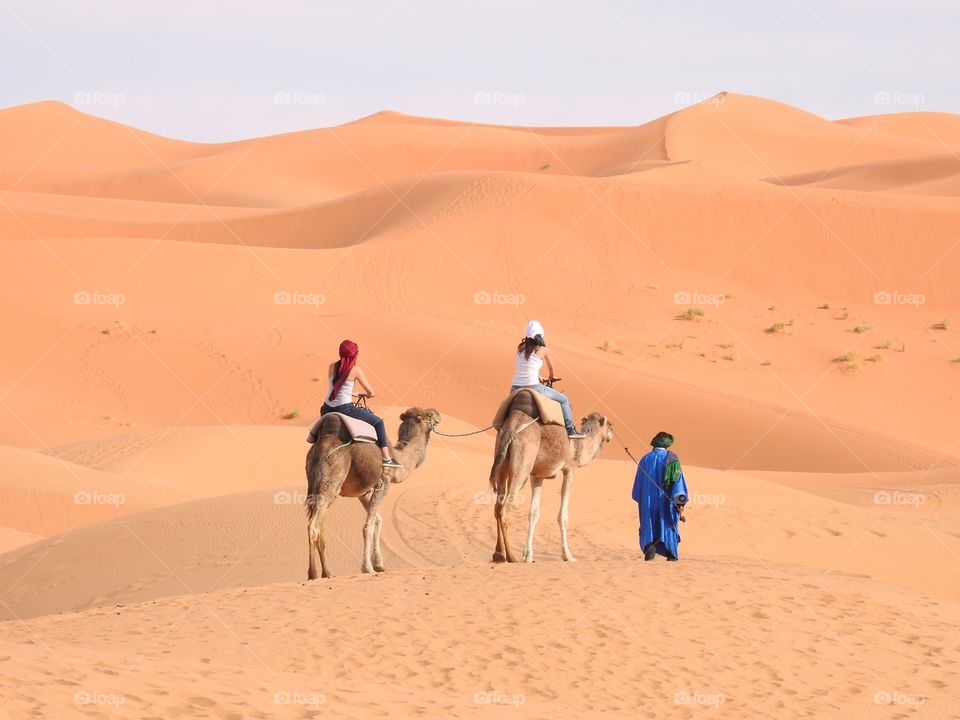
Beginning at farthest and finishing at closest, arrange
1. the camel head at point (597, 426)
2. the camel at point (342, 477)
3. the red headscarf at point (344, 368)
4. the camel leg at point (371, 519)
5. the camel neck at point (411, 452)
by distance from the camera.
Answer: the camel head at point (597, 426) → the camel neck at point (411, 452) → the camel leg at point (371, 519) → the red headscarf at point (344, 368) → the camel at point (342, 477)

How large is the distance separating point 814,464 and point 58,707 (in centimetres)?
2339

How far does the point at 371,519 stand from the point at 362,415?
1081 millimetres

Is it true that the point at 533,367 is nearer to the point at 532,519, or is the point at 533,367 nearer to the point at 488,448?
the point at 532,519

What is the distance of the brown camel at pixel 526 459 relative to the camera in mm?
12445

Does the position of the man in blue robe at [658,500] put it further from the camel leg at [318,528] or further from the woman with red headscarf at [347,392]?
the camel leg at [318,528]

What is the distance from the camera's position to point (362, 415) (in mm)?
12180

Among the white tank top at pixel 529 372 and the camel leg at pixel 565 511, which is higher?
the white tank top at pixel 529 372

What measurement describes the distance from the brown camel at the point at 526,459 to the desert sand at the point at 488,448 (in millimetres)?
497

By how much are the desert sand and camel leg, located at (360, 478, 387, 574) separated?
35 cm

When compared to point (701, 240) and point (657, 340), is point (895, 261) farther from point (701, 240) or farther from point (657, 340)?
point (657, 340)

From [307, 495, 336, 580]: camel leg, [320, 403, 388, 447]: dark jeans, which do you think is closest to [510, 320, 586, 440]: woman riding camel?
[320, 403, 388, 447]: dark jeans

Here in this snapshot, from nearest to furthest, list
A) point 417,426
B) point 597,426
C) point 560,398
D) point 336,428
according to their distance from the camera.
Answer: point 336,428
point 560,398
point 417,426
point 597,426

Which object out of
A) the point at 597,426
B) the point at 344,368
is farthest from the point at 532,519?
the point at 344,368

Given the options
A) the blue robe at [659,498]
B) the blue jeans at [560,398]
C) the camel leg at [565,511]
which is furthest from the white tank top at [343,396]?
the blue robe at [659,498]
